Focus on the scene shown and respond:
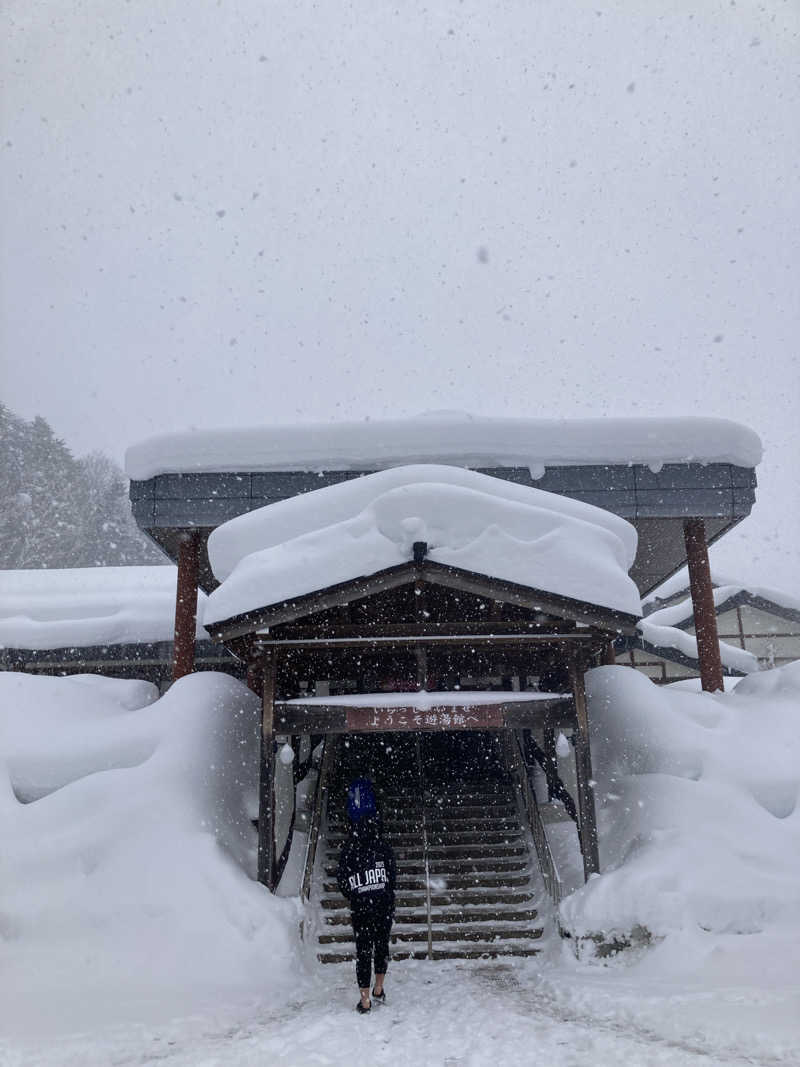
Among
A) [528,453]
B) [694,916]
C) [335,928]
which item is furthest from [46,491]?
[694,916]

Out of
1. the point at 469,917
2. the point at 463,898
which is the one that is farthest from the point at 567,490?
the point at 469,917

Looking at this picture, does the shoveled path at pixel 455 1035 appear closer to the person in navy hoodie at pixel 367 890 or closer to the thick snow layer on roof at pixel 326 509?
the person in navy hoodie at pixel 367 890

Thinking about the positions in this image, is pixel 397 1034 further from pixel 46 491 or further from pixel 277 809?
pixel 46 491

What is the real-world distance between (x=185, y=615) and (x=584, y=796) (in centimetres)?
661

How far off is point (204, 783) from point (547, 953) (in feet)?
12.2

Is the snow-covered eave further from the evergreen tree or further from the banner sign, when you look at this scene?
the evergreen tree

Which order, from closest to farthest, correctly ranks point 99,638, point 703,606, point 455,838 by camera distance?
point 455,838, point 703,606, point 99,638

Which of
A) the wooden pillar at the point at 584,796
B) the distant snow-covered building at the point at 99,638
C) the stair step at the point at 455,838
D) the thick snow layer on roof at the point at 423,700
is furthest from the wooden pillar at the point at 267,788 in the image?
the distant snow-covered building at the point at 99,638

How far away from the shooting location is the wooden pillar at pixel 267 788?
23.8ft

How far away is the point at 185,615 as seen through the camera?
37.8 feet

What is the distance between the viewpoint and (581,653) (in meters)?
7.86

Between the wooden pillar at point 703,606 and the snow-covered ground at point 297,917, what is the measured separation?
7.37ft

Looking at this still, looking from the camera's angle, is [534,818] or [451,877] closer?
[451,877]

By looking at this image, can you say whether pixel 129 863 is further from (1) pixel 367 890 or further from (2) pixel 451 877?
(2) pixel 451 877
